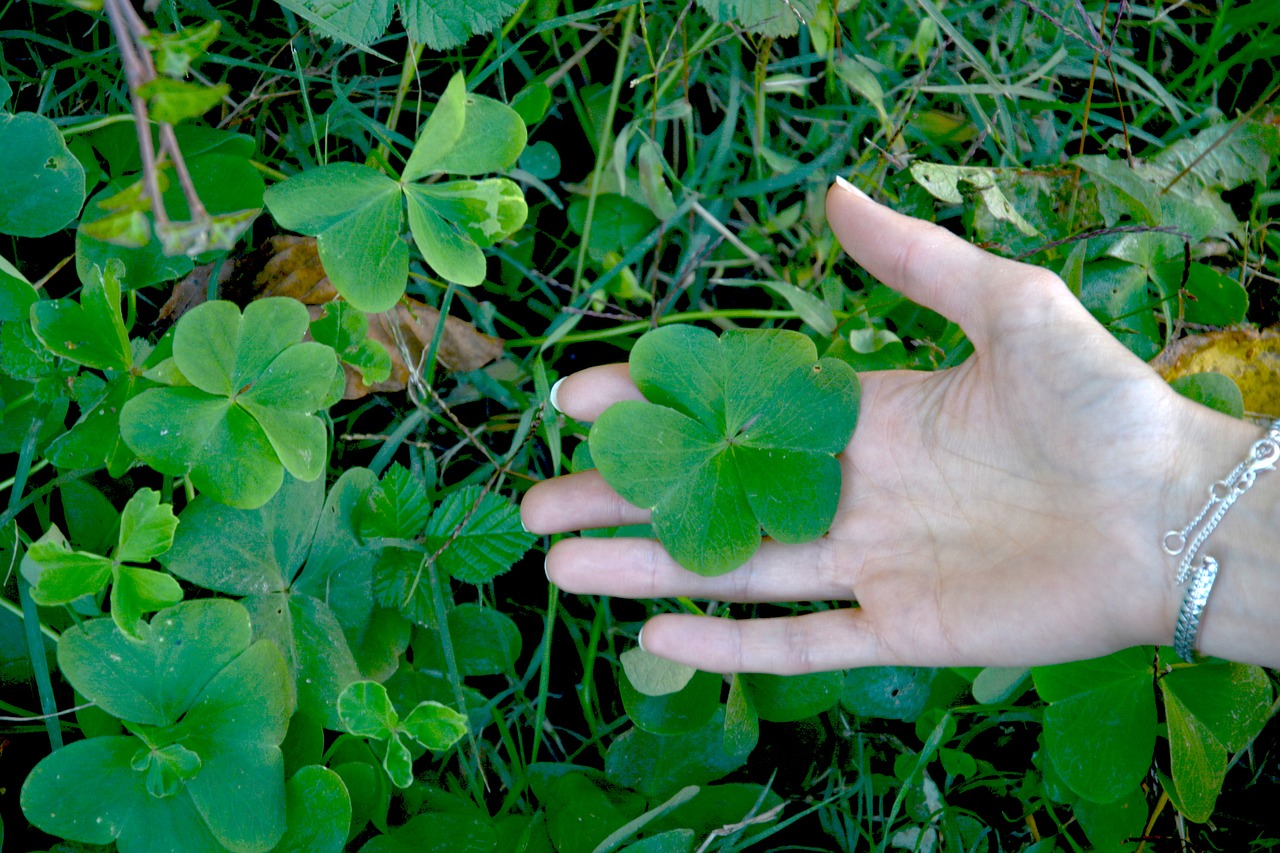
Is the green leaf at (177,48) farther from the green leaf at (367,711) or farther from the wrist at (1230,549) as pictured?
the wrist at (1230,549)

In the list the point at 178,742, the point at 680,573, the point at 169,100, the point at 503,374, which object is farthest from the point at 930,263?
the point at 178,742

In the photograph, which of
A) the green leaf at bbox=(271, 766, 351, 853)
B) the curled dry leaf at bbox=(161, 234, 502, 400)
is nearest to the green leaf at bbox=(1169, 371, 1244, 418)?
the curled dry leaf at bbox=(161, 234, 502, 400)

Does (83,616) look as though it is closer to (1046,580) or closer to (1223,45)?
(1046,580)

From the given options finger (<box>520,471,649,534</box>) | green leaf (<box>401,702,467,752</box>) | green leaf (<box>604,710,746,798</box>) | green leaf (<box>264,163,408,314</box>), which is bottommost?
green leaf (<box>604,710,746,798</box>)

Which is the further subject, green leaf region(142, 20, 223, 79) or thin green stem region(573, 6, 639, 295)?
thin green stem region(573, 6, 639, 295)

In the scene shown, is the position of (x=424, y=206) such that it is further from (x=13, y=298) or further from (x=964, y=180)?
(x=964, y=180)

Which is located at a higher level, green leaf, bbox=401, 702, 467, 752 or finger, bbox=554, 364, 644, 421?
finger, bbox=554, 364, 644, 421

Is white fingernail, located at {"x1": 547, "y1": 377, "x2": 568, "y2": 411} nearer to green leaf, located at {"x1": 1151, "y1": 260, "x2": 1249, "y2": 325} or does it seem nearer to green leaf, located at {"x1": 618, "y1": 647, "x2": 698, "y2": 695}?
green leaf, located at {"x1": 618, "y1": 647, "x2": 698, "y2": 695}
